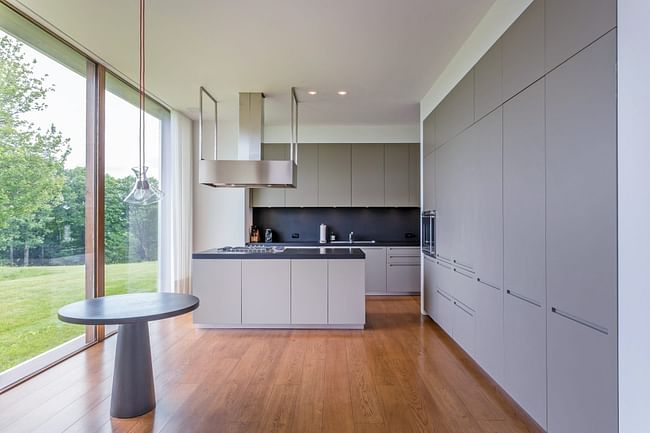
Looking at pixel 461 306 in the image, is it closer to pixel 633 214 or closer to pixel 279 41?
pixel 633 214

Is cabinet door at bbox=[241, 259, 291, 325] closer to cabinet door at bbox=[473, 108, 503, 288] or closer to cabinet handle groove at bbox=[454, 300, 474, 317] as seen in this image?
cabinet handle groove at bbox=[454, 300, 474, 317]

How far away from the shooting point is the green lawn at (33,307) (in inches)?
105

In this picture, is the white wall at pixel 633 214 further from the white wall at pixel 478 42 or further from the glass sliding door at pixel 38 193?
the glass sliding door at pixel 38 193

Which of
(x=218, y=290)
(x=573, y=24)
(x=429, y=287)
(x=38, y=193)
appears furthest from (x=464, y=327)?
(x=38, y=193)

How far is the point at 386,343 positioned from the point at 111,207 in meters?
3.32

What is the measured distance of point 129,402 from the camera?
7.41 feet

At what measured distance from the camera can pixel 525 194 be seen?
2.19 metres

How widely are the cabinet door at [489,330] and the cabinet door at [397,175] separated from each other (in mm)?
3375

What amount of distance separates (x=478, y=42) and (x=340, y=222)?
13.1ft

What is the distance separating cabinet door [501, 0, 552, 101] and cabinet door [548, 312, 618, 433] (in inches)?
55.4

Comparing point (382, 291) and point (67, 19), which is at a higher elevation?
point (67, 19)

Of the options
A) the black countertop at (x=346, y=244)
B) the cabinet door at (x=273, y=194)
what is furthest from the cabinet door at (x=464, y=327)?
the cabinet door at (x=273, y=194)

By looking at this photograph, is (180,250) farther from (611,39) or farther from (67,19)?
(611,39)

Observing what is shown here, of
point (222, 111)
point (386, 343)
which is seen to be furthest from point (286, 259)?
point (222, 111)
